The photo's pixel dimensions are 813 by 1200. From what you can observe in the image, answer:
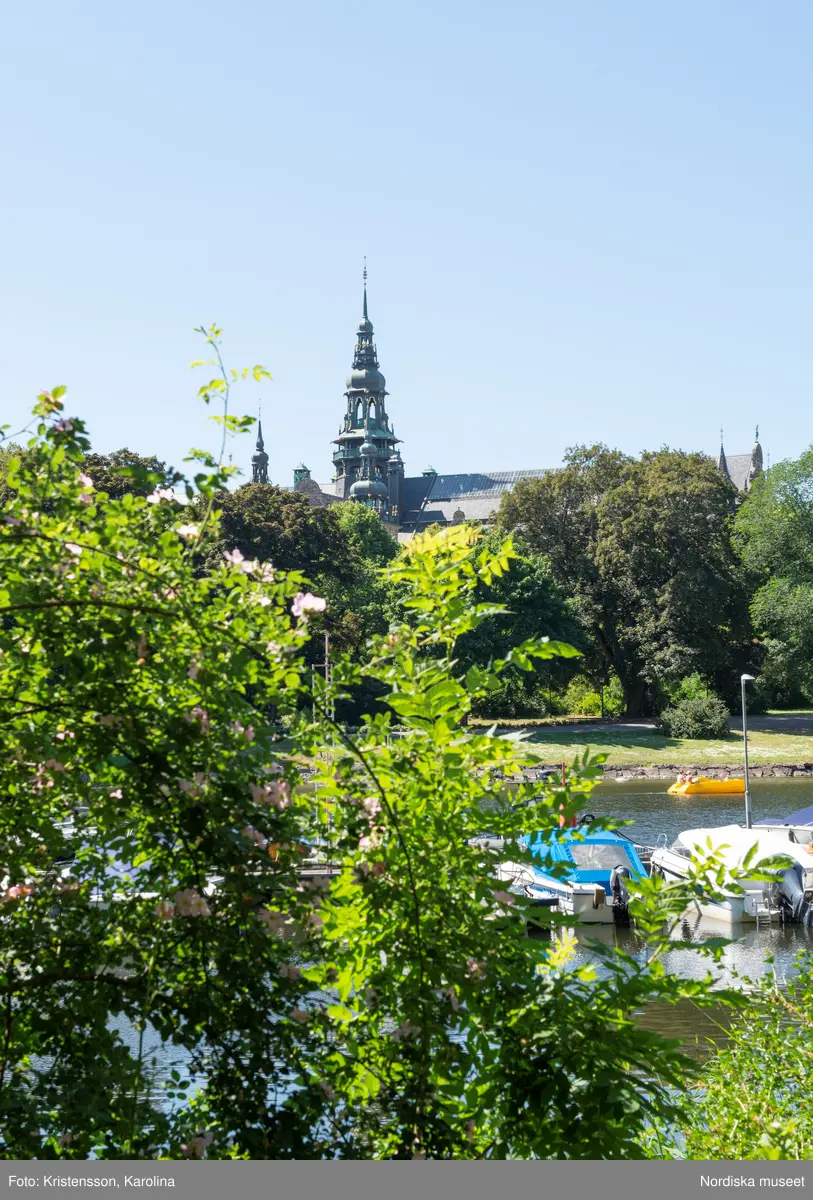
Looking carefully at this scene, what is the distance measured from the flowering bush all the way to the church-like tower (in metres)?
133

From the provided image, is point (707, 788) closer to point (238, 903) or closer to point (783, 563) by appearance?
point (783, 563)

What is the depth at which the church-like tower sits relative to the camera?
13875 centimetres

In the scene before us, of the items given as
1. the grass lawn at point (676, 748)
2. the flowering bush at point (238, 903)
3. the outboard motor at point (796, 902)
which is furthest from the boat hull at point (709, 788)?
the flowering bush at point (238, 903)

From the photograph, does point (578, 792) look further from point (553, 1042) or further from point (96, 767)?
point (96, 767)

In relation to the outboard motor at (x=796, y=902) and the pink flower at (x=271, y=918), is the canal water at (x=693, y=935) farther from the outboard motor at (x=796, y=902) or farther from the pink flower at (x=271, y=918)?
the pink flower at (x=271, y=918)

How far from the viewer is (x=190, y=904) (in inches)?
144

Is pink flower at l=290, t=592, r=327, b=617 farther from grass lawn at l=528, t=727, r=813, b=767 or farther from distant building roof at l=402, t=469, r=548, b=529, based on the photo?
distant building roof at l=402, t=469, r=548, b=529

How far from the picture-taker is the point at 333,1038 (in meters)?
4.07

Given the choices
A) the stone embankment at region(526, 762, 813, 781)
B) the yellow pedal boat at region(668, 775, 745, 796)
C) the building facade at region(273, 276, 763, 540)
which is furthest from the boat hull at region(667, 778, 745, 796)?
the building facade at region(273, 276, 763, 540)

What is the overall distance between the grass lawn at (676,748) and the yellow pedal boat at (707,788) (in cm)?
636

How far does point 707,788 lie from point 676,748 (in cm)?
1110

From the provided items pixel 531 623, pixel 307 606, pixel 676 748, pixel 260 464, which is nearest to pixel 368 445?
pixel 260 464
